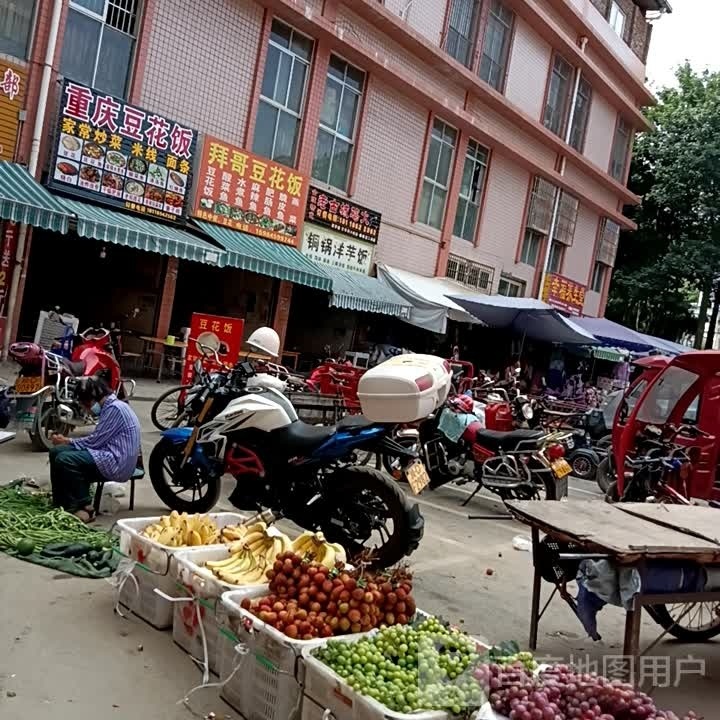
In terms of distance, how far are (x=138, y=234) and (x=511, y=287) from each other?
13026 mm

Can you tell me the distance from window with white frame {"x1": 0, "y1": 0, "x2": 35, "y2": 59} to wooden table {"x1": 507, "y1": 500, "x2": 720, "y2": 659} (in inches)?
360

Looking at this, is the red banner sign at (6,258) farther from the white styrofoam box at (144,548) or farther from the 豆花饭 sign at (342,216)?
the white styrofoam box at (144,548)

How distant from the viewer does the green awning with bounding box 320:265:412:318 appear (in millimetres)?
13406

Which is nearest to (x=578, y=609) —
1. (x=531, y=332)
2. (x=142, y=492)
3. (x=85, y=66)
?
(x=142, y=492)

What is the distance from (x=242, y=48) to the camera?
41.1ft

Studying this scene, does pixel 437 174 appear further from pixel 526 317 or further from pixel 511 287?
pixel 511 287

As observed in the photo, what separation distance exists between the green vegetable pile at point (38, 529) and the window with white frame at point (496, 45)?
52.6ft

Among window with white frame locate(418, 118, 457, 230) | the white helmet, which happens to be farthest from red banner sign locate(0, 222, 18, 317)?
window with white frame locate(418, 118, 457, 230)

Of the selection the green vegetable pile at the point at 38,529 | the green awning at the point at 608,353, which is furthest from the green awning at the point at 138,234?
the green awning at the point at 608,353

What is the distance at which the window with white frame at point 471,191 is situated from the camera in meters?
18.3

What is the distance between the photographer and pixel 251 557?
3.70 metres

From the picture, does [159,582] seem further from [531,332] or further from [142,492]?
[531,332]

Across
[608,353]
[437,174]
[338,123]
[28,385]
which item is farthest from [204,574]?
[608,353]

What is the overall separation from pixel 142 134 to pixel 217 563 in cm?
861
